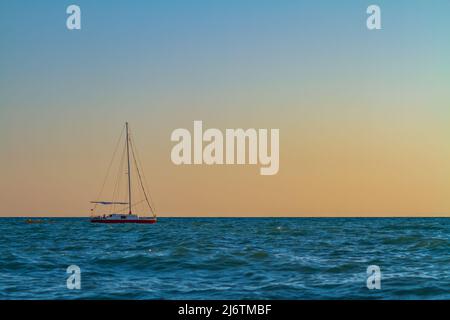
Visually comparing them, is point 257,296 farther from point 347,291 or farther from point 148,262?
point 148,262

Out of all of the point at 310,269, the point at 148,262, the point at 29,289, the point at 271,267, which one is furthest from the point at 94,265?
the point at 310,269

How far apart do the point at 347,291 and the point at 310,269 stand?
5.67 meters

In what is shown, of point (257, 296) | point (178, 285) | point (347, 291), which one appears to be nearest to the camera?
point (257, 296)
